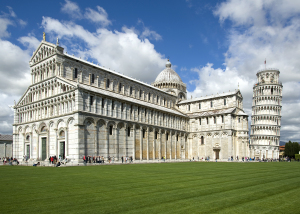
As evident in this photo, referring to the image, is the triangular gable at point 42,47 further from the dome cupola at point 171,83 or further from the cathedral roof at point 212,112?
the cathedral roof at point 212,112

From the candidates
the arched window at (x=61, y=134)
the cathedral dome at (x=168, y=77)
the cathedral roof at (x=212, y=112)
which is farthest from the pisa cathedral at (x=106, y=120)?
the cathedral dome at (x=168, y=77)

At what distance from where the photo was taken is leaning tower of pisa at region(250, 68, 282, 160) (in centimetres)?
8756

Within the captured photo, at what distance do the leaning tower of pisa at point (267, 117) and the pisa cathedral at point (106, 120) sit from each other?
25.4m

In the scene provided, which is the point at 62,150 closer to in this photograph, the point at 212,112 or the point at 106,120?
the point at 106,120

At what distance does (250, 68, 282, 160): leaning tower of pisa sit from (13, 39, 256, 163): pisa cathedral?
2539 centimetres

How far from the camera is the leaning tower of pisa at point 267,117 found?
8756 centimetres

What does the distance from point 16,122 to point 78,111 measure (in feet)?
70.2

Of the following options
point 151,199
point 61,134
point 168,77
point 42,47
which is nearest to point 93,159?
point 61,134

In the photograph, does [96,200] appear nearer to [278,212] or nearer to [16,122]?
[278,212]

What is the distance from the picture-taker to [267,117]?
89.1m

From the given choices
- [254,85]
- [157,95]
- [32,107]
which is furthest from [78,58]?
[254,85]

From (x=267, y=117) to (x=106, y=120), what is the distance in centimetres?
6648

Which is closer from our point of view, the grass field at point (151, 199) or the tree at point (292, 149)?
the grass field at point (151, 199)

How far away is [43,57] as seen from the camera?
159 feet
